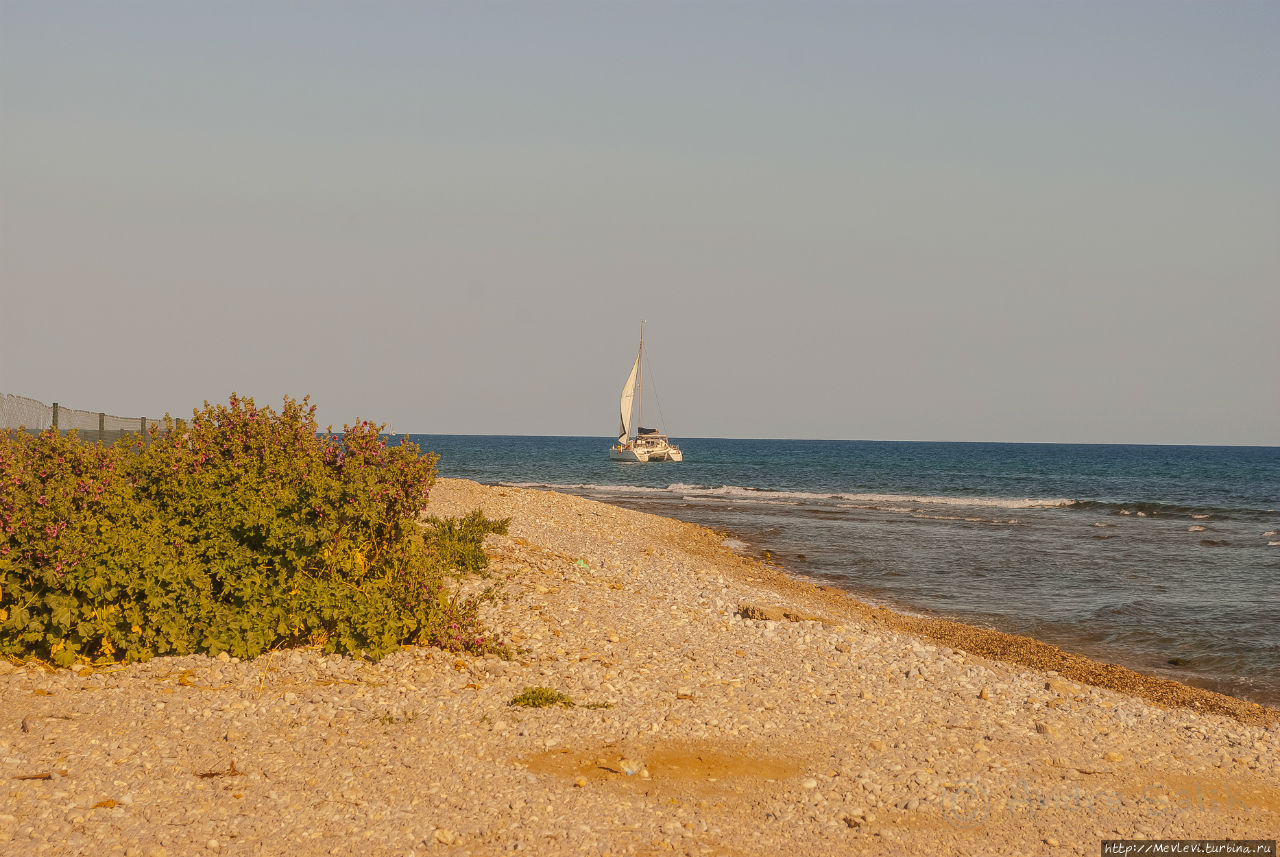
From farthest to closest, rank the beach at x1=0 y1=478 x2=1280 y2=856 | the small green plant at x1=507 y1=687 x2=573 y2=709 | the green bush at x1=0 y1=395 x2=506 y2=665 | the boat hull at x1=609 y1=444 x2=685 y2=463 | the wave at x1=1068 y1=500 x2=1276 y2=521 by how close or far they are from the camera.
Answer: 1. the boat hull at x1=609 y1=444 x2=685 y2=463
2. the wave at x1=1068 y1=500 x2=1276 y2=521
3. the green bush at x1=0 y1=395 x2=506 y2=665
4. the small green plant at x1=507 y1=687 x2=573 y2=709
5. the beach at x1=0 y1=478 x2=1280 y2=856

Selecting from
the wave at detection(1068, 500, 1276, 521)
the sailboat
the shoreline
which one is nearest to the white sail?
the sailboat

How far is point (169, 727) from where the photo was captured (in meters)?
7.33

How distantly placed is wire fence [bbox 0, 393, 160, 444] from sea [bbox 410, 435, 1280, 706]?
7549mm

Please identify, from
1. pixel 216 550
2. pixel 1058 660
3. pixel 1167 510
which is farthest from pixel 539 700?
pixel 1167 510

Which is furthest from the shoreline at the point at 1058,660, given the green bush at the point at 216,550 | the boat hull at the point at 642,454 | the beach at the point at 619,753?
the boat hull at the point at 642,454

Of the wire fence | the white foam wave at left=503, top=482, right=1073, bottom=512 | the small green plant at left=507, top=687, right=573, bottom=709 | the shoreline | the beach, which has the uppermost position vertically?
the wire fence

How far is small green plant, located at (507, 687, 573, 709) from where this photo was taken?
819 cm

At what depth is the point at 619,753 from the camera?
7.17 m

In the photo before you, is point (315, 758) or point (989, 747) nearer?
point (315, 758)

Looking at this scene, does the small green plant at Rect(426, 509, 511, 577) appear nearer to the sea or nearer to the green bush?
the green bush

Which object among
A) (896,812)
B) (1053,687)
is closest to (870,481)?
(1053,687)

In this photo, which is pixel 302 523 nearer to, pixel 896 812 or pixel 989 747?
pixel 896 812

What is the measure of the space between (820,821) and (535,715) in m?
2.84

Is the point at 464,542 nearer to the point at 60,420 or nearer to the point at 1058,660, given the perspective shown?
the point at 60,420
